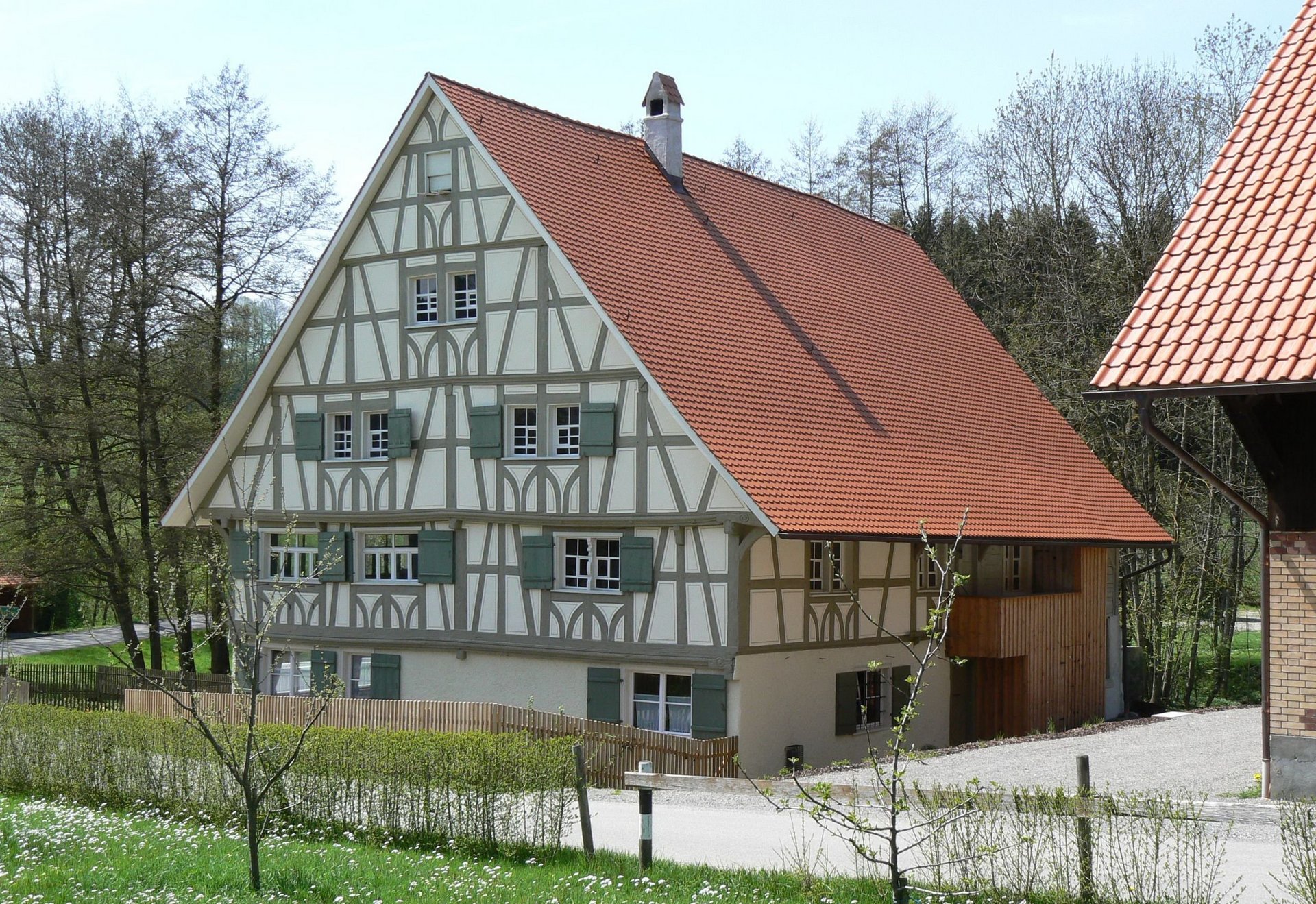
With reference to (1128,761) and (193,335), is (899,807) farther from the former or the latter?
(193,335)

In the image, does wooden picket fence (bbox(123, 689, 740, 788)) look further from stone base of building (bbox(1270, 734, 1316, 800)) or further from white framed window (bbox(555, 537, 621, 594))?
stone base of building (bbox(1270, 734, 1316, 800))

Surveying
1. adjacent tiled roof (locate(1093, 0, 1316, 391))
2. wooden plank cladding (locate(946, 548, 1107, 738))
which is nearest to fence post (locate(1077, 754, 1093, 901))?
adjacent tiled roof (locate(1093, 0, 1316, 391))

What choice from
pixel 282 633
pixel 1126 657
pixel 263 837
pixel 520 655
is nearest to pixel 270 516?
pixel 282 633

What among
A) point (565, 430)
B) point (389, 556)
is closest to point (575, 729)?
point (565, 430)

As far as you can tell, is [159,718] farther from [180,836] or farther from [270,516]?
[270,516]

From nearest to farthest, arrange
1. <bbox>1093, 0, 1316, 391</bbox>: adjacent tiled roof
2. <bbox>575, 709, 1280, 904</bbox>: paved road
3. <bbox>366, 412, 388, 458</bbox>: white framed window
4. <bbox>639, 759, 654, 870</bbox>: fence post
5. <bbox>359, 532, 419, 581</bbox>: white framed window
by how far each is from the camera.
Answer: <bbox>639, 759, 654, 870</bbox>: fence post
<bbox>1093, 0, 1316, 391</bbox>: adjacent tiled roof
<bbox>575, 709, 1280, 904</bbox>: paved road
<bbox>359, 532, 419, 581</bbox>: white framed window
<bbox>366, 412, 388, 458</bbox>: white framed window

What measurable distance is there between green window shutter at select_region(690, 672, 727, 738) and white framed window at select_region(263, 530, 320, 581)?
8342 mm

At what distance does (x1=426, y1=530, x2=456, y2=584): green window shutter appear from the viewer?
2373 cm

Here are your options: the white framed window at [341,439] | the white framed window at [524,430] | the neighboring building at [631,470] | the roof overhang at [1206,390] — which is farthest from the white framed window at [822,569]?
the roof overhang at [1206,390]

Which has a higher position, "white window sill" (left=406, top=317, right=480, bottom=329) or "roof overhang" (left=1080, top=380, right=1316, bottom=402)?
"white window sill" (left=406, top=317, right=480, bottom=329)

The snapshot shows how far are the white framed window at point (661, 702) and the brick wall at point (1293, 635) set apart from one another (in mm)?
10289

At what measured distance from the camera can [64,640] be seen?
5212cm

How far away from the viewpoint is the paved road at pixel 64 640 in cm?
4834

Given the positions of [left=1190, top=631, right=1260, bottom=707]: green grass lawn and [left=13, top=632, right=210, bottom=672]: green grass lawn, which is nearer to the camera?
[left=1190, top=631, right=1260, bottom=707]: green grass lawn
